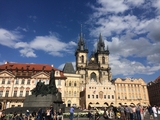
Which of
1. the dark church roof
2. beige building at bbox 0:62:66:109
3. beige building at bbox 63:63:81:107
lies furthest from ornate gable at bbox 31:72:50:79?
the dark church roof

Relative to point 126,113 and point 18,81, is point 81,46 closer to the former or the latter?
point 18,81

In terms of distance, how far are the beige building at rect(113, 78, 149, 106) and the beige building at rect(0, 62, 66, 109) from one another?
24.4 metres

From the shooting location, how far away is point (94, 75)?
73.6 m

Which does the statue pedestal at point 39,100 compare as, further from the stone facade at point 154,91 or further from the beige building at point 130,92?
the stone facade at point 154,91

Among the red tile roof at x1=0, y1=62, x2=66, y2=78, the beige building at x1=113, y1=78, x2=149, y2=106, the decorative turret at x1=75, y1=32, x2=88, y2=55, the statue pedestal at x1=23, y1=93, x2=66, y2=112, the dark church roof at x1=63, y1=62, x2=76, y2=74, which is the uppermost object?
the decorative turret at x1=75, y1=32, x2=88, y2=55

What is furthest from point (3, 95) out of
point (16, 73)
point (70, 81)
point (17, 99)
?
point (70, 81)

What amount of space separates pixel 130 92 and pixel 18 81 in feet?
141

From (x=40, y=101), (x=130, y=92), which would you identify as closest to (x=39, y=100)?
(x=40, y=101)

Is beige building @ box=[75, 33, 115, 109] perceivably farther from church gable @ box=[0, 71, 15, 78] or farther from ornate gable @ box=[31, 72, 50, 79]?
church gable @ box=[0, 71, 15, 78]

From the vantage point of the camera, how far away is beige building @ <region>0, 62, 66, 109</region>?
46.6 meters

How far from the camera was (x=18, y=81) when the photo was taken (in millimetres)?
49438

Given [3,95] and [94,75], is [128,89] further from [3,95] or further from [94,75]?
[3,95]

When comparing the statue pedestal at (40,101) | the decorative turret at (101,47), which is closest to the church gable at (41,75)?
the statue pedestal at (40,101)

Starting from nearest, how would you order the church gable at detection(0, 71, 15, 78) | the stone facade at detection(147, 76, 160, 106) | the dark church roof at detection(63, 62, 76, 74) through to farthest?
the church gable at detection(0, 71, 15, 78)
the dark church roof at detection(63, 62, 76, 74)
the stone facade at detection(147, 76, 160, 106)
